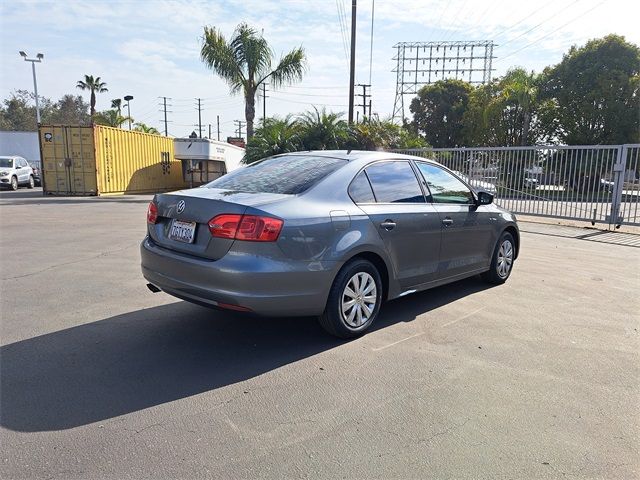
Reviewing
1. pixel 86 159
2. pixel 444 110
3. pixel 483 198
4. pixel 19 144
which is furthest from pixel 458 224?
pixel 444 110

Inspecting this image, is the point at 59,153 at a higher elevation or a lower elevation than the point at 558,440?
higher

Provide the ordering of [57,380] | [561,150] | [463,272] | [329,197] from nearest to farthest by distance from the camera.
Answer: [57,380], [329,197], [463,272], [561,150]

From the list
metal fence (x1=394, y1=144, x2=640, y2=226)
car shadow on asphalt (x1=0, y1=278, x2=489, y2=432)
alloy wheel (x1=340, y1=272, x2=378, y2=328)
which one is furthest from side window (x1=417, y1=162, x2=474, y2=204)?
metal fence (x1=394, y1=144, x2=640, y2=226)

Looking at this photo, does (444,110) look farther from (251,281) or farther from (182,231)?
(251,281)

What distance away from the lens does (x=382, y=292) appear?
4.56 metres

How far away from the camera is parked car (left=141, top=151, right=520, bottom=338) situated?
142 inches

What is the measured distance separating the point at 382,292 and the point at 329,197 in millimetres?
1095

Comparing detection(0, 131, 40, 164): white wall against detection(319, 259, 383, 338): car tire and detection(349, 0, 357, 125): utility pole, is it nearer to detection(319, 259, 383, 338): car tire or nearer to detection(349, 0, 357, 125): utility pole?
detection(349, 0, 357, 125): utility pole

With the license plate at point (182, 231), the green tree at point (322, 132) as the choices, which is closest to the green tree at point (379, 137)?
the green tree at point (322, 132)

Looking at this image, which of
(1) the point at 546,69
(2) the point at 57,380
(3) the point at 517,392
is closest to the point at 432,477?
(3) the point at 517,392

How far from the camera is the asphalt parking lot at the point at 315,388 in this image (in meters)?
2.59

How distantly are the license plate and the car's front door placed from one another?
8.33 ft

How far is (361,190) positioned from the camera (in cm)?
439

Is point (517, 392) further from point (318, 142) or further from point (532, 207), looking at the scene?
point (318, 142)
